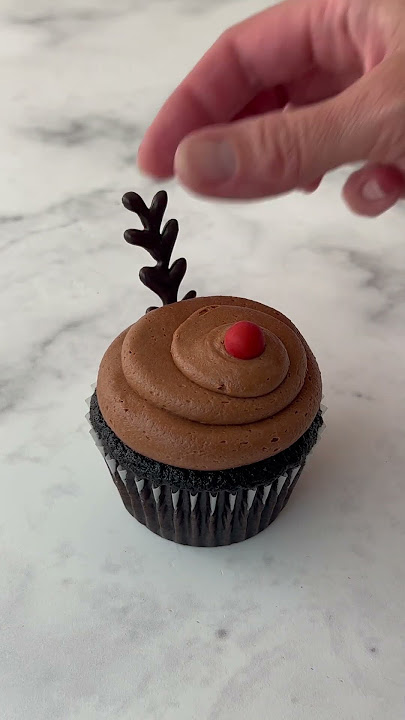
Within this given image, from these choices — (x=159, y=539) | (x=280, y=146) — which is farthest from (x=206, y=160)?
(x=159, y=539)

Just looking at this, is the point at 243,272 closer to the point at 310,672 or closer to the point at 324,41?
the point at 324,41

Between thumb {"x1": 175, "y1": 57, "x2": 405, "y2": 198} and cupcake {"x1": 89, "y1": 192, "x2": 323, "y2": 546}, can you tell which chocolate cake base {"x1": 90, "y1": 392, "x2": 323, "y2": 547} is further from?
thumb {"x1": 175, "y1": 57, "x2": 405, "y2": 198}

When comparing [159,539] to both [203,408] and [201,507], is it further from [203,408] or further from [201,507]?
[203,408]

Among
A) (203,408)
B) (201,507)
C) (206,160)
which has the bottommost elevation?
(201,507)

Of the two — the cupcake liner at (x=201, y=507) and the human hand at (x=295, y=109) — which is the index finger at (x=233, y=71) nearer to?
the human hand at (x=295, y=109)

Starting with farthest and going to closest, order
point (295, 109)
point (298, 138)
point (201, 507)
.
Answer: point (201, 507)
point (295, 109)
point (298, 138)

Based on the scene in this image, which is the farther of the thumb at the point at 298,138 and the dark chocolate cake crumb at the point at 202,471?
the dark chocolate cake crumb at the point at 202,471

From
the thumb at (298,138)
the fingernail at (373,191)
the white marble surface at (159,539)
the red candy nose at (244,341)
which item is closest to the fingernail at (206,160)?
the thumb at (298,138)
